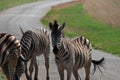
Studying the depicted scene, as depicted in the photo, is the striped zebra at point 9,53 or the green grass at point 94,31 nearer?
the striped zebra at point 9,53

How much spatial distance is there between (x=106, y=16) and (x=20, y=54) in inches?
1269

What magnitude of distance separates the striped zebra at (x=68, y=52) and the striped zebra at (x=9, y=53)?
103cm

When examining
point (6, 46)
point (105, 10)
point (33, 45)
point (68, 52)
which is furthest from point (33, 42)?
point (105, 10)

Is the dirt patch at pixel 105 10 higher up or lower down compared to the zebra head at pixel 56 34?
higher up

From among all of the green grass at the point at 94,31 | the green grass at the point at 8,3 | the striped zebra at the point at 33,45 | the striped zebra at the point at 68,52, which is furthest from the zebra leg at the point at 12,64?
the green grass at the point at 8,3

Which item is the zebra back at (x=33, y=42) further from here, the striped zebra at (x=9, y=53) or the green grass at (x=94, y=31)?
the green grass at (x=94, y=31)

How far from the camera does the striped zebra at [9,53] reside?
43.4ft

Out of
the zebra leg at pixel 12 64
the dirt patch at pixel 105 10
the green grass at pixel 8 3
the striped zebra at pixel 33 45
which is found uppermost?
the green grass at pixel 8 3

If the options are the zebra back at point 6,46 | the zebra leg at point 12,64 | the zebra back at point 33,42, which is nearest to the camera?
the zebra back at point 6,46

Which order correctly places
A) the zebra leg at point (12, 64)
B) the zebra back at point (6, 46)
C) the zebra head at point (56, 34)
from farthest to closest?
1. the zebra head at point (56, 34)
2. the zebra leg at point (12, 64)
3. the zebra back at point (6, 46)

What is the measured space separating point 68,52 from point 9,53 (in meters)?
1.81

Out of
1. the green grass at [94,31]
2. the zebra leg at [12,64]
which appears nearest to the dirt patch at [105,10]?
the green grass at [94,31]

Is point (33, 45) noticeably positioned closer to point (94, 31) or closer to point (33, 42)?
point (33, 42)

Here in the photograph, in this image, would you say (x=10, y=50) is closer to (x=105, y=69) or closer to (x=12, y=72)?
(x=12, y=72)
